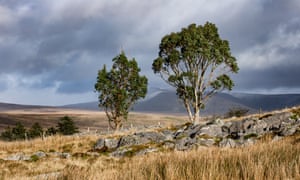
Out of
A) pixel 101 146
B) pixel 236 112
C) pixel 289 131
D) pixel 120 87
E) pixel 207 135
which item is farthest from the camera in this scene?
pixel 236 112

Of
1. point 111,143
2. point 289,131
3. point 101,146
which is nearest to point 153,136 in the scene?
point 111,143

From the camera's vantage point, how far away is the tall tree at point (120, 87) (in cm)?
4678

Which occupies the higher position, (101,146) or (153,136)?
(153,136)

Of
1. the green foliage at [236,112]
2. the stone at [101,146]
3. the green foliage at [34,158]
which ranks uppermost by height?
the green foliage at [236,112]

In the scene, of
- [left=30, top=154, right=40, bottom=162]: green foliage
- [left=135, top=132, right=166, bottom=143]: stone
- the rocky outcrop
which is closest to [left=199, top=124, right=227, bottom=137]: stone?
the rocky outcrop

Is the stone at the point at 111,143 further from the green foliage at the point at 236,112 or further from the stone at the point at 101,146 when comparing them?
the green foliage at the point at 236,112

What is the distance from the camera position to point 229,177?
3.88m

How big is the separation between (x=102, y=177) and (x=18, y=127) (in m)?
80.4

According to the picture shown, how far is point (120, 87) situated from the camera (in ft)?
157

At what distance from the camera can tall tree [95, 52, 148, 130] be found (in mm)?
46781

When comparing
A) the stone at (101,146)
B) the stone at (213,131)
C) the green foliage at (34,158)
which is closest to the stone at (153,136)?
the stone at (101,146)

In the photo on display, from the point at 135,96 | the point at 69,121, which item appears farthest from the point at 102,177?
the point at 69,121

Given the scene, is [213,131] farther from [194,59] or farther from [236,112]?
[236,112]

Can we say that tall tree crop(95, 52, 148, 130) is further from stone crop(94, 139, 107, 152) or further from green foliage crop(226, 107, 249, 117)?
green foliage crop(226, 107, 249, 117)
